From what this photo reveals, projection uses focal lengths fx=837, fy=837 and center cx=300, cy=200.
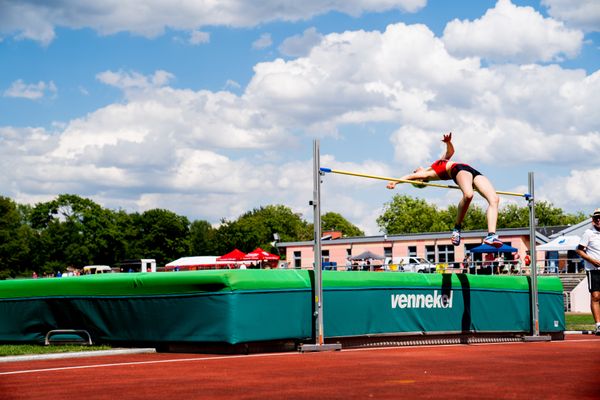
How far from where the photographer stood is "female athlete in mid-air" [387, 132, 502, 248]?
15719 mm

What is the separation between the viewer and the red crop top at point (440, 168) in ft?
53.0

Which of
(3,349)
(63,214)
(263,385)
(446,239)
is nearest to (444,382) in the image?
(263,385)

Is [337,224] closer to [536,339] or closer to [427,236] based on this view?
[427,236]

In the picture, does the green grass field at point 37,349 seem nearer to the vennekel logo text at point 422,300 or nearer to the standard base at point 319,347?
the standard base at point 319,347

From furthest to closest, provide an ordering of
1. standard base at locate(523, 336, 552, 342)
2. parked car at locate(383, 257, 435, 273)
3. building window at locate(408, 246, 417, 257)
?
1. building window at locate(408, 246, 417, 257)
2. parked car at locate(383, 257, 435, 273)
3. standard base at locate(523, 336, 552, 342)

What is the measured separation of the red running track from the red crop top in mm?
4087

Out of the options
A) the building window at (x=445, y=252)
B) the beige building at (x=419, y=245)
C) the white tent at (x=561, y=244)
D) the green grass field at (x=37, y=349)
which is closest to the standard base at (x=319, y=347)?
the green grass field at (x=37, y=349)

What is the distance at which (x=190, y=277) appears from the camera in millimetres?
13195

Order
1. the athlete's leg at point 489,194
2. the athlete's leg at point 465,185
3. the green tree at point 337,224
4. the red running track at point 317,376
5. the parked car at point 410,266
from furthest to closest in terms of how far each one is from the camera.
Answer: the green tree at point 337,224, the parked car at point 410,266, the athlete's leg at point 465,185, the athlete's leg at point 489,194, the red running track at point 317,376

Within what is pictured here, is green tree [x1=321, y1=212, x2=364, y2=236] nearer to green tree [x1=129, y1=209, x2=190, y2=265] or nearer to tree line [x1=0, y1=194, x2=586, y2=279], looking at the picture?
tree line [x1=0, y1=194, x2=586, y2=279]

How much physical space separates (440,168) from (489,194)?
1078 millimetres

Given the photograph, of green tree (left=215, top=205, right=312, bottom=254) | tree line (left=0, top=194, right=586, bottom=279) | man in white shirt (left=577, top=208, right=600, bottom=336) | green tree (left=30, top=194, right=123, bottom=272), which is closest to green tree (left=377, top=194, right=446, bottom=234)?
tree line (left=0, top=194, right=586, bottom=279)

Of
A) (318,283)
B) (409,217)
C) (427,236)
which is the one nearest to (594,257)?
(318,283)

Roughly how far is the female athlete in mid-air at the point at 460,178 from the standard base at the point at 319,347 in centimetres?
353
